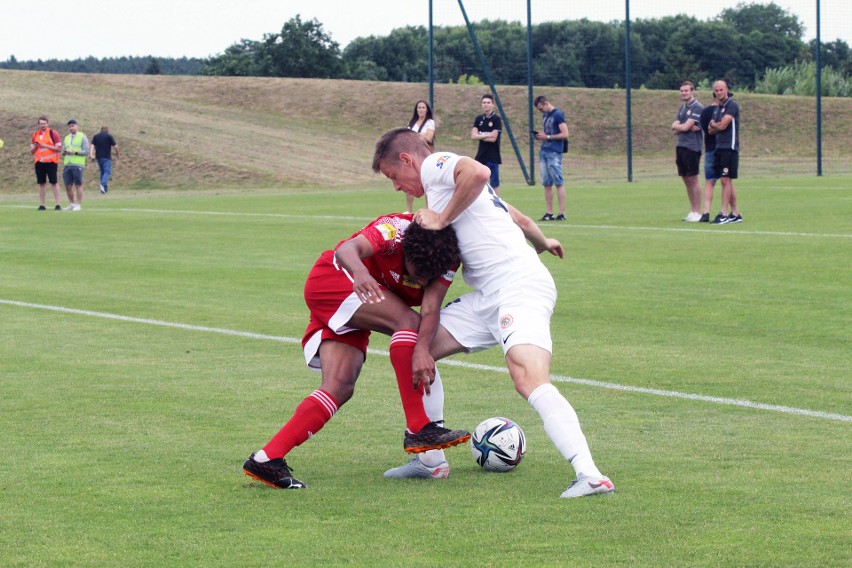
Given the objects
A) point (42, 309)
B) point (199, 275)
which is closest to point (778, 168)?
point (199, 275)

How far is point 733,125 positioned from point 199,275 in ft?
28.9

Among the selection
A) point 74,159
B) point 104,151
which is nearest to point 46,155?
point 74,159

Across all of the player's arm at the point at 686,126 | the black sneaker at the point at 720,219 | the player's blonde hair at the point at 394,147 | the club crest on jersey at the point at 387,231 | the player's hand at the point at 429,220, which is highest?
the player's blonde hair at the point at 394,147

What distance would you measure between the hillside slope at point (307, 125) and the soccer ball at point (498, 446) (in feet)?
108

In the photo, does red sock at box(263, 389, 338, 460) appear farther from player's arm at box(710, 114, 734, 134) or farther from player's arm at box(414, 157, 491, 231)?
player's arm at box(710, 114, 734, 134)

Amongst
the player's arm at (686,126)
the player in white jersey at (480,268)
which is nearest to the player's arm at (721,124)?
the player's arm at (686,126)

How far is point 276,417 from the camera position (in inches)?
285

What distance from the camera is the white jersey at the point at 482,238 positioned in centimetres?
583

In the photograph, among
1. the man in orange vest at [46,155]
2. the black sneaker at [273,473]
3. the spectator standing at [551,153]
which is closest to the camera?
the black sneaker at [273,473]

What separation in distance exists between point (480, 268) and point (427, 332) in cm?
38

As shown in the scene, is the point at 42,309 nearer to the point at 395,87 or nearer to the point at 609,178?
the point at 609,178

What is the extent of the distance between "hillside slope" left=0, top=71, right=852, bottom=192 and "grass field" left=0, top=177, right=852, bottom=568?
26.5m

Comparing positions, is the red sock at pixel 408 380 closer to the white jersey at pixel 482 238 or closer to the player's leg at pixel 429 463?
the player's leg at pixel 429 463

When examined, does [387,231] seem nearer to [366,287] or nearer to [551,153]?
[366,287]
